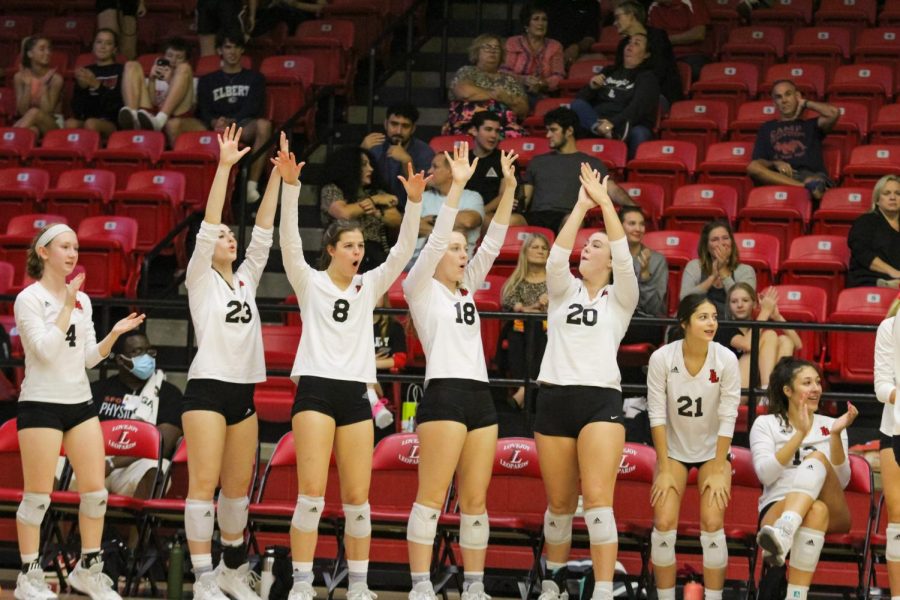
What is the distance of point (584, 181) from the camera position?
7.38m

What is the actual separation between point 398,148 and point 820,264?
2.99 m

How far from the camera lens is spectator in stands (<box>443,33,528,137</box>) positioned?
11461mm

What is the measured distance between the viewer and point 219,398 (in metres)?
7.38

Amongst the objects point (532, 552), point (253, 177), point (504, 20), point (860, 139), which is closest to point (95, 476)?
point (532, 552)

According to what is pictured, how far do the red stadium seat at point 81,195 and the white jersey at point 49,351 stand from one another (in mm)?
3577

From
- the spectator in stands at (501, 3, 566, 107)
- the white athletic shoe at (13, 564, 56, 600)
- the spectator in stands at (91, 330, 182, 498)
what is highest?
the spectator in stands at (501, 3, 566, 107)

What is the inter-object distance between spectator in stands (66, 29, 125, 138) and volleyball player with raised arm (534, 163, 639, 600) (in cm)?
613

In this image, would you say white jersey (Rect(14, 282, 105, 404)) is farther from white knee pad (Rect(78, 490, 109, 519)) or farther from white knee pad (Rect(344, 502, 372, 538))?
white knee pad (Rect(344, 502, 372, 538))

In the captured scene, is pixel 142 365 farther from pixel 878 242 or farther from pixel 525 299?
pixel 878 242

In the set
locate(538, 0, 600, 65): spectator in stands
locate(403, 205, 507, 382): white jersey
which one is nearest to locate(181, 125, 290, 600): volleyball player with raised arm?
locate(403, 205, 507, 382): white jersey

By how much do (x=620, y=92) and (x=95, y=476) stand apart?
554 centimetres

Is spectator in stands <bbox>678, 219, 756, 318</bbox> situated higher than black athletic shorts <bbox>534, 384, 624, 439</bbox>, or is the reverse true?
spectator in stands <bbox>678, 219, 756, 318</bbox>

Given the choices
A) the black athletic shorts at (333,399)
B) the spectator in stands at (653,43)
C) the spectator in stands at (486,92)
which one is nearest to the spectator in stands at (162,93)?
→ the spectator in stands at (486,92)

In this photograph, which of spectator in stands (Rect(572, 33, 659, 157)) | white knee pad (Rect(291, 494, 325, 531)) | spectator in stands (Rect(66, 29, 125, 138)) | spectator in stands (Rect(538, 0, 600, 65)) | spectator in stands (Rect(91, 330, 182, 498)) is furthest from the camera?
spectator in stands (Rect(538, 0, 600, 65))
